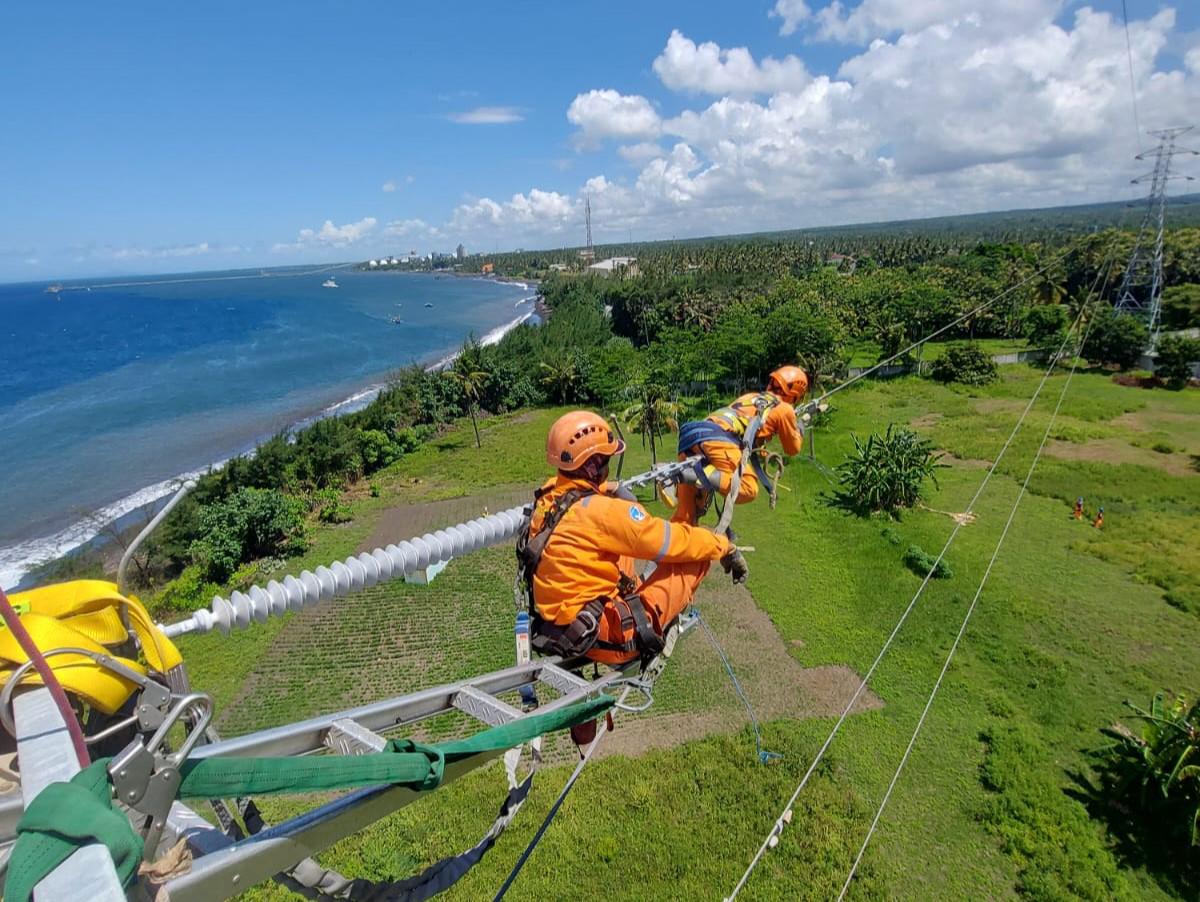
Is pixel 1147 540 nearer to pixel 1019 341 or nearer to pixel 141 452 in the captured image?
pixel 1019 341

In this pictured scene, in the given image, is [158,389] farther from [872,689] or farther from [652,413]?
[872,689]

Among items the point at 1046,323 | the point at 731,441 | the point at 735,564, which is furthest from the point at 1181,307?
the point at 735,564

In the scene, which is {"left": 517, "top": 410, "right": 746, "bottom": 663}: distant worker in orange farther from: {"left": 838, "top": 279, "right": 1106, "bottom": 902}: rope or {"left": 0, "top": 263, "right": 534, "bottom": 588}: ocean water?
{"left": 838, "top": 279, "right": 1106, "bottom": 902}: rope

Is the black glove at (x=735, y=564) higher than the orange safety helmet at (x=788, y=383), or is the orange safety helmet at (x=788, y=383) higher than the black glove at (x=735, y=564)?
the orange safety helmet at (x=788, y=383)

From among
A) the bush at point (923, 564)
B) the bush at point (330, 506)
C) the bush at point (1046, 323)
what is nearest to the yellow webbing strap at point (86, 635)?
the bush at point (923, 564)

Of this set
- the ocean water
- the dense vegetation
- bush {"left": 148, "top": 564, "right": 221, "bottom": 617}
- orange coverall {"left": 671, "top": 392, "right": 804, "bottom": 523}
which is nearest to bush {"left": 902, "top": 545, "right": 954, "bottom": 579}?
the dense vegetation

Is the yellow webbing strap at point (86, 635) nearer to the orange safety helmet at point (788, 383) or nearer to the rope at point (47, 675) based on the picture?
the rope at point (47, 675)
